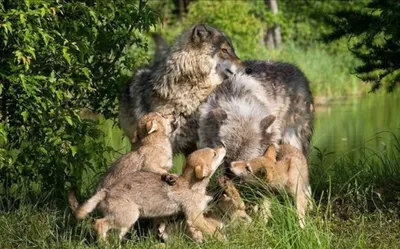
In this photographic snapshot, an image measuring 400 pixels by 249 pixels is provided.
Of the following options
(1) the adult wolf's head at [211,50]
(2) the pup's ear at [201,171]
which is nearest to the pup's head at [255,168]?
(2) the pup's ear at [201,171]

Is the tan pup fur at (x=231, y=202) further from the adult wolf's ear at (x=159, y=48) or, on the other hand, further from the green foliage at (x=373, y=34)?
the adult wolf's ear at (x=159, y=48)

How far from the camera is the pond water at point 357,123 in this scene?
14430 millimetres

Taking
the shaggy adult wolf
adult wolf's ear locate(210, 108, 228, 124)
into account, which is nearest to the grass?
adult wolf's ear locate(210, 108, 228, 124)

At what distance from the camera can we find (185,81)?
909 cm

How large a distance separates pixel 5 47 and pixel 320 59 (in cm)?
1624

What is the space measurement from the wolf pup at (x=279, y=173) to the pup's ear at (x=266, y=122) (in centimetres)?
61

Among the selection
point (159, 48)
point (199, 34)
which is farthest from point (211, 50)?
point (159, 48)

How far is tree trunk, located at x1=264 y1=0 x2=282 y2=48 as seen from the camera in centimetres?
2628

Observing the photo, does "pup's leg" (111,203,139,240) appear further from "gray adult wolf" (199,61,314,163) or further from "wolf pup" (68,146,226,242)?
"gray adult wolf" (199,61,314,163)

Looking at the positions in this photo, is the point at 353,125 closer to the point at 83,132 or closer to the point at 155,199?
the point at 83,132

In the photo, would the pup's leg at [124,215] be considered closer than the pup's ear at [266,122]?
Yes

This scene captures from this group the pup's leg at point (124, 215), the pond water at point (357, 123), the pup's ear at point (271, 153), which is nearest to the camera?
the pup's leg at point (124, 215)

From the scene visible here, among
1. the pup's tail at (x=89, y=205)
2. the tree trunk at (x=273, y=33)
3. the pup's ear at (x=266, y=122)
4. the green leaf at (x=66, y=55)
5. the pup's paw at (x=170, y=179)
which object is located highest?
the green leaf at (x=66, y=55)

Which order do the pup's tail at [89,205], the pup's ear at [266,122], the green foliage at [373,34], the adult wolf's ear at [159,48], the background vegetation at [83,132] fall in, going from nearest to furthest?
the pup's tail at [89,205], the background vegetation at [83,132], the pup's ear at [266,122], the green foliage at [373,34], the adult wolf's ear at [159,48]
